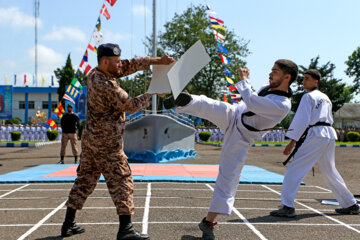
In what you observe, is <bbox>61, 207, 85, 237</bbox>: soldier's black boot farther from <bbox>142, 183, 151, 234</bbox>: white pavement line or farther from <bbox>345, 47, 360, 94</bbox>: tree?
<bbox>345, 47, 360, 94</bbox>: tree

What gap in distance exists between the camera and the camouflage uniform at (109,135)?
324cm

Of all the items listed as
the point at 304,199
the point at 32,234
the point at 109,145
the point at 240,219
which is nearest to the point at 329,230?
the point at 240,219

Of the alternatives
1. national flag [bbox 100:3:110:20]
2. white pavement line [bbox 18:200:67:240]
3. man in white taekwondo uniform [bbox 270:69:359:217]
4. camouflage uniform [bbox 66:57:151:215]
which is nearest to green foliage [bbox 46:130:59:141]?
national flag [bbox 100:3:110:20]

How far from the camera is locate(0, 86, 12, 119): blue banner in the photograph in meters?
37.1

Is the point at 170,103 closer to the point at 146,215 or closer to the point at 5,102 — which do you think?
the point at 146,215

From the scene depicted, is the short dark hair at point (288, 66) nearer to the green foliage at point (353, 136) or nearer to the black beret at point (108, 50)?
the black beret at point (108, 50)

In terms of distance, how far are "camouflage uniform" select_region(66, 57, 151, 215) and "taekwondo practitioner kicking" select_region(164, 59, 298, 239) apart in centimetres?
44

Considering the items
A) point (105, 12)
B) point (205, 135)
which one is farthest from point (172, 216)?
point (205, 135)

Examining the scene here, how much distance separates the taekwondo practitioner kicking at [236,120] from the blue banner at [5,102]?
38094mm

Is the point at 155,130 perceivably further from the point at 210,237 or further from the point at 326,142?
the point at 210,237

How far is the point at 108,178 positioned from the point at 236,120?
4.38 feet

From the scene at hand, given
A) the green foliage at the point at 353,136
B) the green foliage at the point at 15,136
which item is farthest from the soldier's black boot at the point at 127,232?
the green foliage at the point at 353,136

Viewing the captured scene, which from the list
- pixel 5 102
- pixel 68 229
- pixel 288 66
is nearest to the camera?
pixel 68 229

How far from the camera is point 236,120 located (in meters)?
3.48
